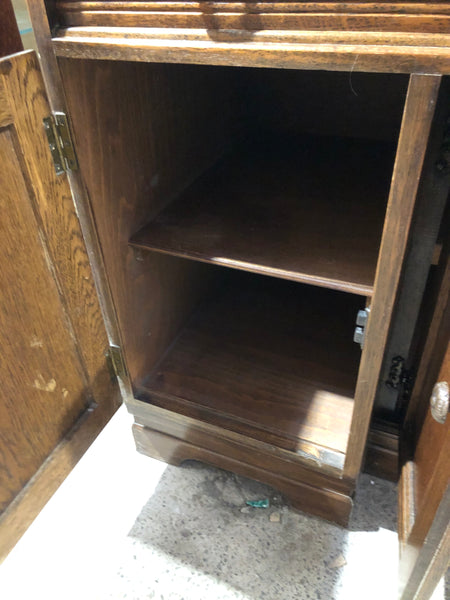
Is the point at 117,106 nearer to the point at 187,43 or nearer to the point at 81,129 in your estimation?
the point at 81,129

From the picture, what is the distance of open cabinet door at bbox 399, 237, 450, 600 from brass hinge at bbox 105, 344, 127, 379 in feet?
2.03

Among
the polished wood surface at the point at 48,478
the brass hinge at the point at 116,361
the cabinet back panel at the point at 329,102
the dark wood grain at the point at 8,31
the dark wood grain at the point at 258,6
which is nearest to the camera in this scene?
the dark wood grain at the point at 258,6

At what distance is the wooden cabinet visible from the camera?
1.92 ft

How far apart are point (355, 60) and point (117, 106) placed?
1.48 ft

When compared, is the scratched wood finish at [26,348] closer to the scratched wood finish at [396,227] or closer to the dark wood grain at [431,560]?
the scratched wood finish at [396,227]

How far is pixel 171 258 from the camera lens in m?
1.13

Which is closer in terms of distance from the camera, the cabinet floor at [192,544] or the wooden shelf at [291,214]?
the wooden shelf at [291,214]

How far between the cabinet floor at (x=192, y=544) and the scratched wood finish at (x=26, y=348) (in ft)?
0.84

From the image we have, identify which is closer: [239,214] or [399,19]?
[399,19]

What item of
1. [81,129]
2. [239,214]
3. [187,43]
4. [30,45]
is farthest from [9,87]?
[30,45]

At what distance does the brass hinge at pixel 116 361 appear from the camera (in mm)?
1030

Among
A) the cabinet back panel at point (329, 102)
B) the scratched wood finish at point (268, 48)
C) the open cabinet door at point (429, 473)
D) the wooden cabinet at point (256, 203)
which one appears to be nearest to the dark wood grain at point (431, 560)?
the open cabinet door at point (429, 473)

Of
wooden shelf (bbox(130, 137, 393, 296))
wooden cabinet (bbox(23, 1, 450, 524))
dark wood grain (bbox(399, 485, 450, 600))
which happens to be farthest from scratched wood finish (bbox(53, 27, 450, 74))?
dark wood grain (bbox(399, 485, 450, 600))

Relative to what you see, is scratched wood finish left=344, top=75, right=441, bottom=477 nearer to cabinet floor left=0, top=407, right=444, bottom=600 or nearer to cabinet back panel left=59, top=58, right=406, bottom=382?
cabinet floor left=0, top=407, right=444, bottom=600
